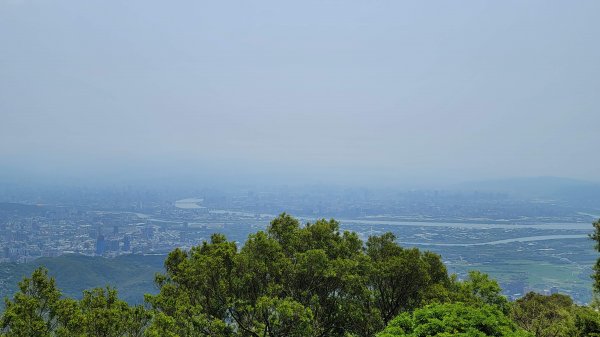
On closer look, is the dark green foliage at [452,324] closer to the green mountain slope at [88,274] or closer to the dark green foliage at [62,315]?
the dark green foliage at [62,315]

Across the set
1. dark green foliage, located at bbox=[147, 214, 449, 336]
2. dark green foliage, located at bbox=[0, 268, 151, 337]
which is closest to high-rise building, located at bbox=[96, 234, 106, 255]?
dark green foliage, located at bbox=[0, 268, 151, 337]

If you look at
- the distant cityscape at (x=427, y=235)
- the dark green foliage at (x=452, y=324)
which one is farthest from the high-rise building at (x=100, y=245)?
the dark green foliage at (x=452, y=324)

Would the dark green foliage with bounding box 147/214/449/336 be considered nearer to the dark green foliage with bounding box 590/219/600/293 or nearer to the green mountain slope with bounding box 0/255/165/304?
the dark green foliage with bounding box 590/219/600/293

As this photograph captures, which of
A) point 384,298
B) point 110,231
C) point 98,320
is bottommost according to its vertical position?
point 110,231

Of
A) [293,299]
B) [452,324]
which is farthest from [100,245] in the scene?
[452,324]

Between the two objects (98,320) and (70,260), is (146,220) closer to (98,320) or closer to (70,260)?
(70,260)

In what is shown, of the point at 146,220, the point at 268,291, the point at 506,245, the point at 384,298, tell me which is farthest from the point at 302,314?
the point at 146,220
